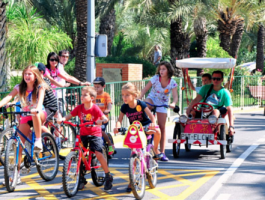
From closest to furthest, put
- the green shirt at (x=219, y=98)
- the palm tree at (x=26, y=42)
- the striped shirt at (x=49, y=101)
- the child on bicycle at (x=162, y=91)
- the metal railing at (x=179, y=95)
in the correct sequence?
the striped shirt at (x=49, y=101), the child on bicycle at (x=162, y=91), the green shirt at (x=219, y=98), the metal railing at (x=179, y=95), the palm tree at (x=26, y=42)

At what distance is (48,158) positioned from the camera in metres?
7.95

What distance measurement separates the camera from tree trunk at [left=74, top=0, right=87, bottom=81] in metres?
18.8

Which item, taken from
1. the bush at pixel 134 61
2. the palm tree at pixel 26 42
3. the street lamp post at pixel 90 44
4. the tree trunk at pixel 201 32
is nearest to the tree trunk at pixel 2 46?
the street lamp post at pixel 90 44

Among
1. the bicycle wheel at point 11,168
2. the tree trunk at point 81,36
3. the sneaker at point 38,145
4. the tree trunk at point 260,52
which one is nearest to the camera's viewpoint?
the bicycle wheel at point 11,168

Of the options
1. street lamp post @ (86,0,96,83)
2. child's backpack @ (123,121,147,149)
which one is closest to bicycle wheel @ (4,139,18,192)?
child's backpack @ (123,121,147,149)

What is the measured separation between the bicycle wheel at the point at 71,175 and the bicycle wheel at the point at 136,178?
792mm

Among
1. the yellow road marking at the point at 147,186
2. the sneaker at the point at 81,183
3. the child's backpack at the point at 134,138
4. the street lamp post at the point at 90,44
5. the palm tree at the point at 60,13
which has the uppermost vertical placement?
the palm tree at the point at 60,13

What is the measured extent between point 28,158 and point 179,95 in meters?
10.1

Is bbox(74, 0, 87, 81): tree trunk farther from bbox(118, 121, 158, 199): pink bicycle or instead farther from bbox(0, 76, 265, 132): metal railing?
bbox(118, 121, 158, 199): pink bicycle

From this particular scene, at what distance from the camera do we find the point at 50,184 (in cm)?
787

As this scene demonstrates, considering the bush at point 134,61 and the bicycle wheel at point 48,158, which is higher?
the bush at point 134,61

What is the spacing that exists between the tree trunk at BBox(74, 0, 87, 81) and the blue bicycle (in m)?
11.5

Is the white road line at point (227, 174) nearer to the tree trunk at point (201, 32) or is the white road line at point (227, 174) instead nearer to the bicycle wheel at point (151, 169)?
the bicycle wheel at point (151, 169)

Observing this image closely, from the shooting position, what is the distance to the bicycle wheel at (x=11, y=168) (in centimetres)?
710
